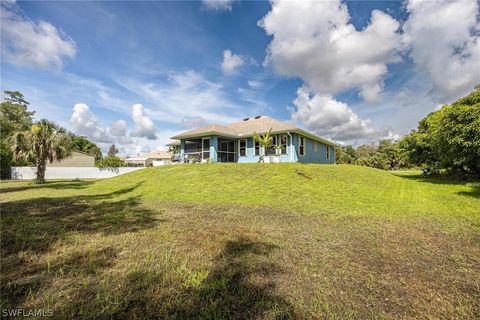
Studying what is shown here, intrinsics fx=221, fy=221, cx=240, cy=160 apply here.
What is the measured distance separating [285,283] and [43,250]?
13.3ft

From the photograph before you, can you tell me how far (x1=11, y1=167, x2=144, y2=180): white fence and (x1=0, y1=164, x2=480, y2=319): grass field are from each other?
69.1ft

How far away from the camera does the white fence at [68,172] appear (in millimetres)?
24000

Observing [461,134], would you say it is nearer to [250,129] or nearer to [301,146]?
[301,146]

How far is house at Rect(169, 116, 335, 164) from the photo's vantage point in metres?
19.5

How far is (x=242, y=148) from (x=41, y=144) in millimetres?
16229

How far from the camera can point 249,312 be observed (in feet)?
7.47

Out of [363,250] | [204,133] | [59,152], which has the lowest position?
[363,250]

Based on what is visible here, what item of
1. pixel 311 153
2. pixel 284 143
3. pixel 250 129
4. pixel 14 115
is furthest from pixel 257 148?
pixel 14 115

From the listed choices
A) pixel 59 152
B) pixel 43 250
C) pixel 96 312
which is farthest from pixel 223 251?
pixel 59 152

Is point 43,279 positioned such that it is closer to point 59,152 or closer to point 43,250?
point 43,250

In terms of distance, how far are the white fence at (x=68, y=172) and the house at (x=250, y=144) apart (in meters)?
7.59

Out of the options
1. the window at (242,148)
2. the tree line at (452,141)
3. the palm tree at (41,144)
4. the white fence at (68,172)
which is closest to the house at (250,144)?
the window at (242,148)

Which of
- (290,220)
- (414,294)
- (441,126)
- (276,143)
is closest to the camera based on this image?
(414,294)

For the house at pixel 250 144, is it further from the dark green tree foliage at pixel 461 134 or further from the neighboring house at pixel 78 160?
the neighboring house at pixel 78 160
